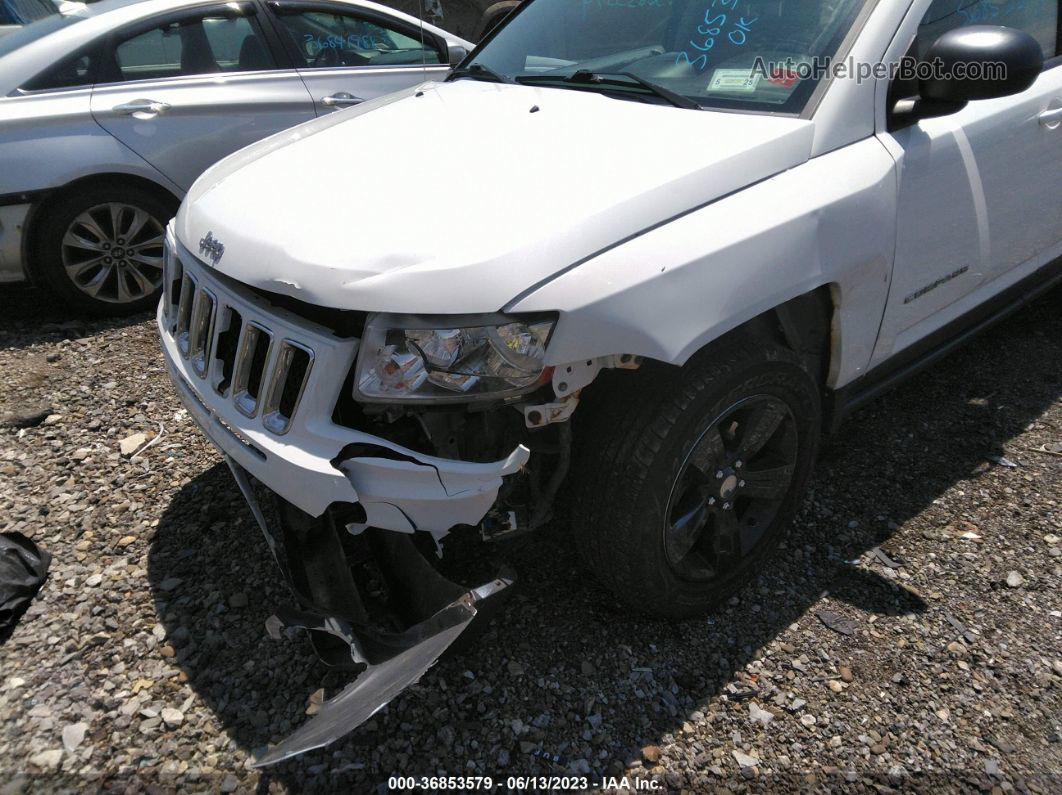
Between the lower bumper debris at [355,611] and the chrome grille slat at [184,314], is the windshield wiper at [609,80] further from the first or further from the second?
the lower bumper debris at [355,611]

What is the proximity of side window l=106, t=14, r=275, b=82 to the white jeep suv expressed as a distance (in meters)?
2.49

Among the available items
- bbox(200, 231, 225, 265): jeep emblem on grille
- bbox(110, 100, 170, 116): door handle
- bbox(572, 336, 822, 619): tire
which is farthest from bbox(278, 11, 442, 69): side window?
bbox(572, 336, 822, 619): tire

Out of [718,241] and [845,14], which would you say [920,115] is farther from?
[718,241]

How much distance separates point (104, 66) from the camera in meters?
4.56

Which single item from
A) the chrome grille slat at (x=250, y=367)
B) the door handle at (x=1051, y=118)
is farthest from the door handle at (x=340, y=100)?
the door handle at (x=1051, y=118)

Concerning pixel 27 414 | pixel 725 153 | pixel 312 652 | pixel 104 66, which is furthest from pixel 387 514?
pixel 104 66

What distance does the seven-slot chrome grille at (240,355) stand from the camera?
6.40 feet

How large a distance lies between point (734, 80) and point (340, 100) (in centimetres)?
325

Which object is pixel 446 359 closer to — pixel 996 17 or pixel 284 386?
pixel 284 386

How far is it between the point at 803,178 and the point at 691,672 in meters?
1.43

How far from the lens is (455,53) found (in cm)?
511

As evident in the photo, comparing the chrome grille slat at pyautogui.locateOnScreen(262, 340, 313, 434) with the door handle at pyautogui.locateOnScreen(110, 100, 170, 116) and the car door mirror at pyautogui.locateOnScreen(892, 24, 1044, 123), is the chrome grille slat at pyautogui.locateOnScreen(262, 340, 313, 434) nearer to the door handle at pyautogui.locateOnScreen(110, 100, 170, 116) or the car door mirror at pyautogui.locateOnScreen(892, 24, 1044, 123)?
the car door mirror at pyautogui.locateOnScreen(892, 24, 1044, 123)

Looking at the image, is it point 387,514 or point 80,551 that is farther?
point 80,551

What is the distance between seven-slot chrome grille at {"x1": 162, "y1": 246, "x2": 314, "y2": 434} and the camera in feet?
6.40
